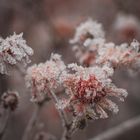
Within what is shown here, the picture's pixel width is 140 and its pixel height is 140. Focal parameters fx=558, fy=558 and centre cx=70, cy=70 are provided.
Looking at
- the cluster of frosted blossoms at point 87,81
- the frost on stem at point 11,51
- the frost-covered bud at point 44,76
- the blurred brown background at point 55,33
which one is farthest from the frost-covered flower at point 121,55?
the blurred brown background at point 55,33

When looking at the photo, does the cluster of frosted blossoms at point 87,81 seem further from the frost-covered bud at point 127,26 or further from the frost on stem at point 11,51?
the frost-covered bud at point 127,26

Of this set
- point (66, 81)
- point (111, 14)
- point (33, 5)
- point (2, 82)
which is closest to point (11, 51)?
point (66, 81)

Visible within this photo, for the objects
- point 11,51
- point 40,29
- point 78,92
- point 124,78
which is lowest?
point 78,92

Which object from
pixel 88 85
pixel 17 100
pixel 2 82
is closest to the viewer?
pixel 88 85

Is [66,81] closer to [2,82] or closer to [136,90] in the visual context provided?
[2,82]

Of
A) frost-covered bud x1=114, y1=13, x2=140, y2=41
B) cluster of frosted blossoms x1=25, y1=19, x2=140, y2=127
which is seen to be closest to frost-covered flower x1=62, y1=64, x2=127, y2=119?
cluster of frosted blossoms x1=25, y1=19, x2=140, y2=127

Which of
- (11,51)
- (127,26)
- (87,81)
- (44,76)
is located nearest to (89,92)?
(87,81)
